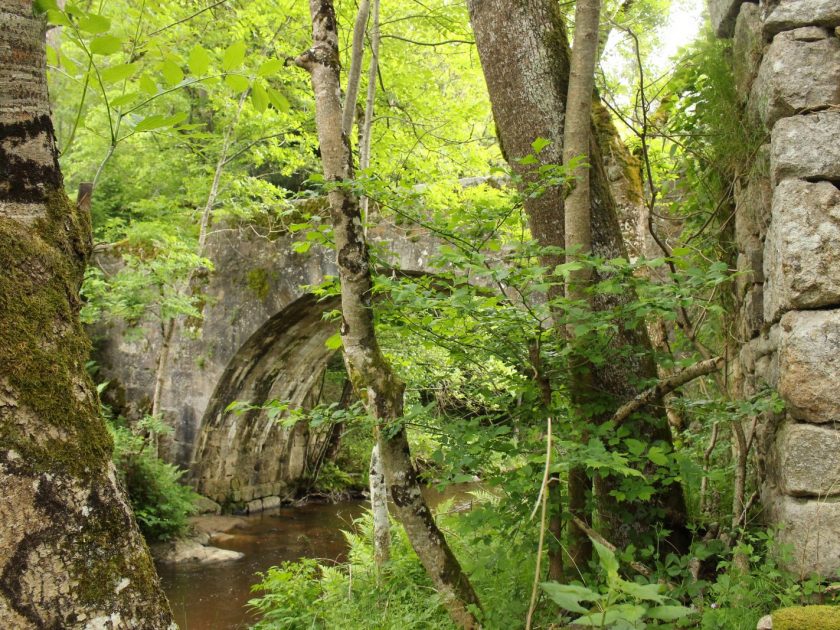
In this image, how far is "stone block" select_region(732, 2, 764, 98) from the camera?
2.77 metres

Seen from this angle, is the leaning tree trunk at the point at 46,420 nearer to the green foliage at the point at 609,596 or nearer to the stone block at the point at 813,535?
the green foliage at the point at 609,596

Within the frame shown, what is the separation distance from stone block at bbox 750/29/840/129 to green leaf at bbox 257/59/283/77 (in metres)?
2.02

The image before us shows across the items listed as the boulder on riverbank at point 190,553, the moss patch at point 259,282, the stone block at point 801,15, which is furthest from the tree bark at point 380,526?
the moss patch at point 259,282

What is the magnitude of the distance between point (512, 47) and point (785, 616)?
8.07 ft

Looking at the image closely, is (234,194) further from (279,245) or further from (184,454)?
(184,454)

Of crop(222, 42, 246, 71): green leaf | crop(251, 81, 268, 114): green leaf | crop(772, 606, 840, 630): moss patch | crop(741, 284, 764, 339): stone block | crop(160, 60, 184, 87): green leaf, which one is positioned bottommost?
crop(772, 606, 840, 630): moss patch

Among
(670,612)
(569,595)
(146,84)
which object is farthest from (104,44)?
(670,612)

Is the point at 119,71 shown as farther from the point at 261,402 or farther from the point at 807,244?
the point at 261,402

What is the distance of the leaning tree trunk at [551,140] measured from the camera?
2.76m

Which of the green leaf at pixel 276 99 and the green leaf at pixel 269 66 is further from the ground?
the green leaf at pixel 276 99

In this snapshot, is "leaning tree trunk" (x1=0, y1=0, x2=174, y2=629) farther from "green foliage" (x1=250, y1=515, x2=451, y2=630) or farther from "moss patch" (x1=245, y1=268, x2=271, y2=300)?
"moss patch" (x1=245, y1=268, x2=271, y2=300)

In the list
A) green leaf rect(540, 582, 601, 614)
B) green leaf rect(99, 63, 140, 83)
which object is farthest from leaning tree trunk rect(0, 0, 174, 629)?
green leaf rect(540, 582, 601, 614)

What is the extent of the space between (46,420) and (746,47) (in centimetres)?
306

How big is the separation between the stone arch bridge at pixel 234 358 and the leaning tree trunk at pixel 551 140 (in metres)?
5.28
